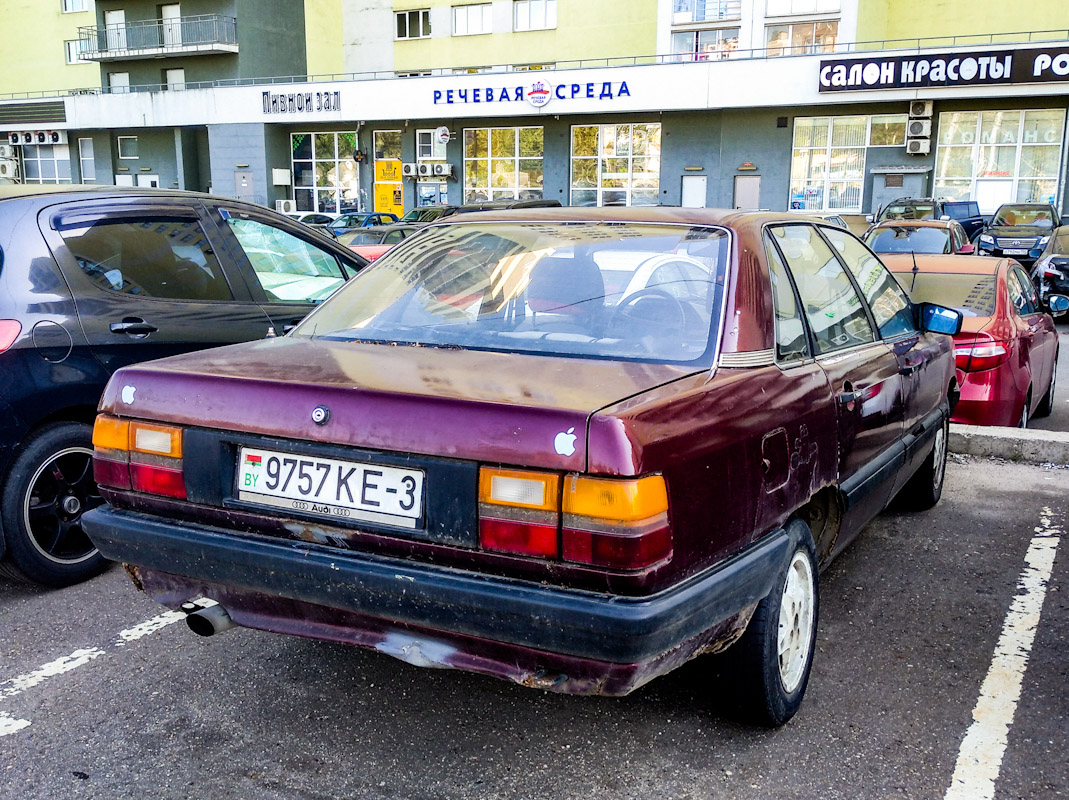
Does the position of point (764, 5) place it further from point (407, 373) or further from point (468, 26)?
point (407, 373)

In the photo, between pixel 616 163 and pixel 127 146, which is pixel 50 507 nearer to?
pixel 616 163

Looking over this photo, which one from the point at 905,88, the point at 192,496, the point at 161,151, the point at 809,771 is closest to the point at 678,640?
the point at 809,771

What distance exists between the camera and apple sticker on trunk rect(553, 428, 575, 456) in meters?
2.31

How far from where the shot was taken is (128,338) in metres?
4.32

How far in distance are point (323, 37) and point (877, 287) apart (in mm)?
42630

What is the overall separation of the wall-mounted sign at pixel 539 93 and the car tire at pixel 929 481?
27650 mm

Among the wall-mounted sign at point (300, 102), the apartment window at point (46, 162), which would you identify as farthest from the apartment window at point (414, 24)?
the apartment window at point (46, 162)

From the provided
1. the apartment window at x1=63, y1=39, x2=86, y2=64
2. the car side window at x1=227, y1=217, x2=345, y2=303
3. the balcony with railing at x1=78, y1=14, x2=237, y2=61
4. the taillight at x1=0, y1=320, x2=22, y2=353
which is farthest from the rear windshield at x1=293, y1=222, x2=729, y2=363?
the apartment window at x1=63, y1=39, x2=86, y2=64

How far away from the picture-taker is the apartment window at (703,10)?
32531 mm

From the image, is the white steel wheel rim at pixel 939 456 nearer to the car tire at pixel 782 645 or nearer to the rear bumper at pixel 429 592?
the car tire at pixel 782 645

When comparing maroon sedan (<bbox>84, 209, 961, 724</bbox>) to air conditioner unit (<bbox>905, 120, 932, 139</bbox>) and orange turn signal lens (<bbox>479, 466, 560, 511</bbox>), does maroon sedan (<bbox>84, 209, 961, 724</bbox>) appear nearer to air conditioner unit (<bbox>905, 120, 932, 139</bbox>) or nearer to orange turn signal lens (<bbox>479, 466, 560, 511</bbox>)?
orange turn signal lens (<bbox>479, 466, 560, 511</bbox>)

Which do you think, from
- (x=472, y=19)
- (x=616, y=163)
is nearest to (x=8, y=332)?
(x=616, y=163)

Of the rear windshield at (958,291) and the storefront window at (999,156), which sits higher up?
the storefront window at (999,156)

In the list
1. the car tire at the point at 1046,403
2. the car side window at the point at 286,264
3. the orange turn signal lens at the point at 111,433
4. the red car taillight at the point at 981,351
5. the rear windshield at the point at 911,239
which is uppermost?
the car side window at the point at 286,264
